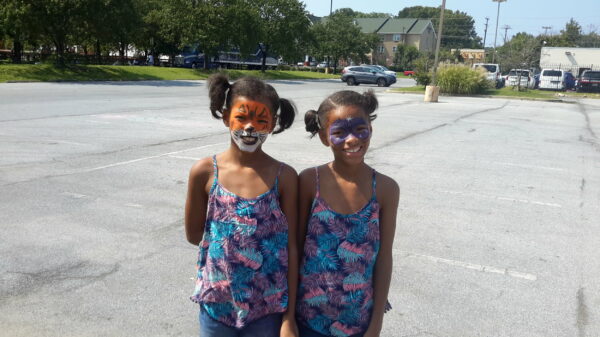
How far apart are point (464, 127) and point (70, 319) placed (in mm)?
13442

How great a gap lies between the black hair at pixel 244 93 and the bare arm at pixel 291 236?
282 millimetres

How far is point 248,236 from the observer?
6.82 feet

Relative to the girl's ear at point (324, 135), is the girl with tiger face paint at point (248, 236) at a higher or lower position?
lower

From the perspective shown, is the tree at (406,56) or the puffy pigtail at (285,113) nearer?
the puffy pigtail at (285,113)

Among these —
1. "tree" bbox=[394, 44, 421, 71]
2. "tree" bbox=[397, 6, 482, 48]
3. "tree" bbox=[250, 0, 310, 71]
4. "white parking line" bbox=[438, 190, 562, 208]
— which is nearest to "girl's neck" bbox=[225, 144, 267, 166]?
"white parking line" bbox=[438, 190, 562, 208]

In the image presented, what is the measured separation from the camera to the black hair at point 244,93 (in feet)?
7.26

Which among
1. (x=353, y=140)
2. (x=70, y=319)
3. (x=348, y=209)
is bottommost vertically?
(x=70, y=319)

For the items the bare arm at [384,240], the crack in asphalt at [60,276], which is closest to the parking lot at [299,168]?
the crack in asphalt at [60,276]

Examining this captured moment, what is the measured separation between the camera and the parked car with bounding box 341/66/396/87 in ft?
132

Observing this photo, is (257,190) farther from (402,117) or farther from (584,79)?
(584,79)

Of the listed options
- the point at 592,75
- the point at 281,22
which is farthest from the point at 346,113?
the point at 281,22

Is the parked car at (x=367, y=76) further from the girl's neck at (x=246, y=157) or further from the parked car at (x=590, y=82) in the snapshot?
the girl's neck at (x=246, y=157)

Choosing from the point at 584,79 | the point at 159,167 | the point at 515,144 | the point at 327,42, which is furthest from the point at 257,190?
the point at 327,42

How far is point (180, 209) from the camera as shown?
20.0ft
